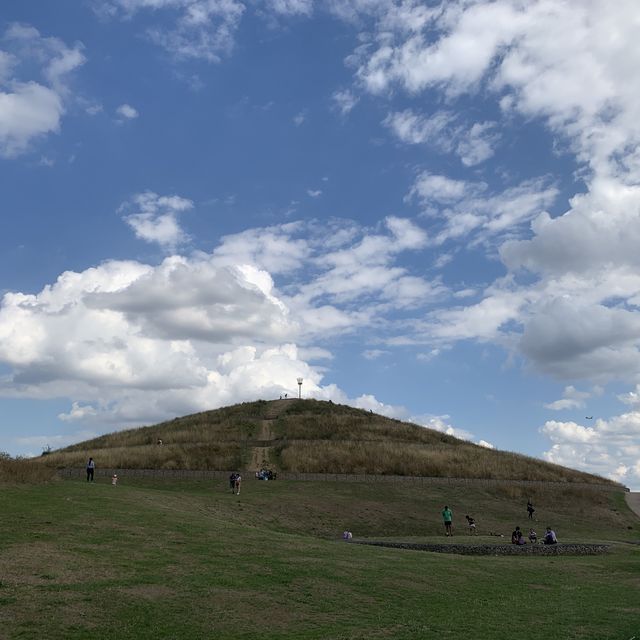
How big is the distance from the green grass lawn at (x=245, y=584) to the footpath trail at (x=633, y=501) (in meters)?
23.9

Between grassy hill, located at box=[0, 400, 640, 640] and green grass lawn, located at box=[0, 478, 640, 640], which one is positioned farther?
grassy hill, located at box=[0, 400, 640, 640]

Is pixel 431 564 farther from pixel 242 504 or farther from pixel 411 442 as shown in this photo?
pixel 411 442

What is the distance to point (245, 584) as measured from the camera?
16750 millimetres

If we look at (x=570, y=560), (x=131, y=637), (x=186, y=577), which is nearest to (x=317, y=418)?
(x=570, y=560)

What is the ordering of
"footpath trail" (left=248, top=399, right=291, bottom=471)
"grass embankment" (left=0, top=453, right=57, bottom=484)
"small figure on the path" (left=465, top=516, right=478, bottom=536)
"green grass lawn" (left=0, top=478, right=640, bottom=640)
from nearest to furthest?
"green grass lawn" (left=0, top=478, right=640, bottom=640)
"grass embankment" (left=0, top=453, right=57, bottom=484)
"small figure on the path" (left=465, top=516, right=478, bottom=536)
"footpath trail" (left=248, top=399, right=291, bottom=471)

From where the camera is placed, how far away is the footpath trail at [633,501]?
54384 millimetres

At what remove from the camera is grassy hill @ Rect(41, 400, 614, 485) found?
191 feet

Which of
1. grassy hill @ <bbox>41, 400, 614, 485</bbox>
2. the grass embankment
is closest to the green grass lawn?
Answer: the grass embankment

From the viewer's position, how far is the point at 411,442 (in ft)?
233

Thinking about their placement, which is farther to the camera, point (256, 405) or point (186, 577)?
point (256, 405)

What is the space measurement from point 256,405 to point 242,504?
50634 millimetres

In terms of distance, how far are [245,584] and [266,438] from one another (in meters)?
55.2

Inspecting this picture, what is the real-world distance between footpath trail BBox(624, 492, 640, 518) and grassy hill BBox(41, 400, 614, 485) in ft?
11.6

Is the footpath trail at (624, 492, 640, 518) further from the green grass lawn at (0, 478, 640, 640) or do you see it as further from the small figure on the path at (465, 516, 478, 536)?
the green grass lawn at (0, 478, 640, 640)
